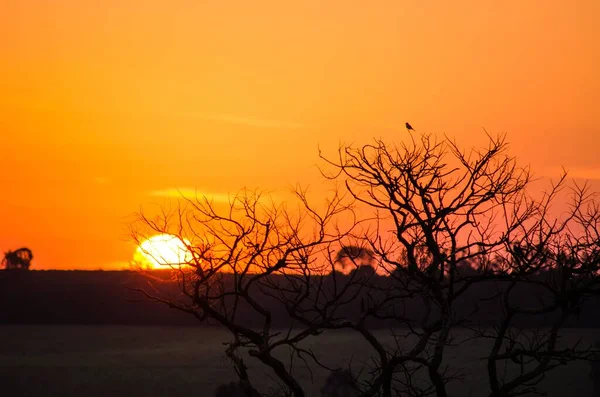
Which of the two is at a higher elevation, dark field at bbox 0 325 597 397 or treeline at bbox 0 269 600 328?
treeline at bbox 0 269 600 328

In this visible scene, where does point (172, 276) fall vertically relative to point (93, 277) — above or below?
below

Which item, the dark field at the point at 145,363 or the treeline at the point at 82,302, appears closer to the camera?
the dark field at the point at 145,363

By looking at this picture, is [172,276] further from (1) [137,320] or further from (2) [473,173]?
(1) [137,320]

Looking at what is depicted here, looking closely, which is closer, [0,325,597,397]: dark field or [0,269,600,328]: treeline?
[0,325,597,397]: dark field

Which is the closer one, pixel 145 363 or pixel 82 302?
pixel 145 363

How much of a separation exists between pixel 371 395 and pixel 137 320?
58012 mm

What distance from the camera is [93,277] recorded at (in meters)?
66.6


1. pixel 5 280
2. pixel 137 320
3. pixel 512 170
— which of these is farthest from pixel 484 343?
pixel 512 170

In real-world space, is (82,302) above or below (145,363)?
above

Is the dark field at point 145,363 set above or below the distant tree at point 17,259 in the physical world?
below

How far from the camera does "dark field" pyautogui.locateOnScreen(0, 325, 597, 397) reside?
5681 centimetres

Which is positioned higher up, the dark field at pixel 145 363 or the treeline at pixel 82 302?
the treeline at pixel 82 302

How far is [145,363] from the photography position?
6325cm

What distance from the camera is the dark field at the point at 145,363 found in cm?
5681
